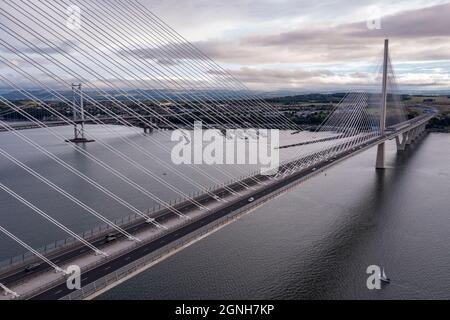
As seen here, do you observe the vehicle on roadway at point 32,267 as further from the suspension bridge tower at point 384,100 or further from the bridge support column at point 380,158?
the suspension bridge tower at point 384,100

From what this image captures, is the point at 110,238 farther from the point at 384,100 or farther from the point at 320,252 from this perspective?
the point at 384,100

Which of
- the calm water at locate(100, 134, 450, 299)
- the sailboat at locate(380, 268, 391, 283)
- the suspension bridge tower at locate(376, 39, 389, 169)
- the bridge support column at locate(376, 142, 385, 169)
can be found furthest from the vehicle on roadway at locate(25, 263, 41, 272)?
the suspension bridge tower at locate(376, 39, 389, 169)

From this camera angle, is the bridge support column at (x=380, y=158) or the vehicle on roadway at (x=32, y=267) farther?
the bridge support column at (x=380, y=158)

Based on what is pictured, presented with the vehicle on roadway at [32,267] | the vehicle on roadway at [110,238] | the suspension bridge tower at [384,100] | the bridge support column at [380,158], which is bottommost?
the vehicle on roadway at [32,267]

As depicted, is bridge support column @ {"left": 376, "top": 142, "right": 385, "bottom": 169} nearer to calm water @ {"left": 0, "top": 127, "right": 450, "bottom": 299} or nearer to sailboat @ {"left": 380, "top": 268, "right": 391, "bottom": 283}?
calm water @ {"left": 0, "top": 127, "right": 450, "bottom": 299}

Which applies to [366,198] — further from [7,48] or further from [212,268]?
[7,48]

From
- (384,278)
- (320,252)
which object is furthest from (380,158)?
(384,278)

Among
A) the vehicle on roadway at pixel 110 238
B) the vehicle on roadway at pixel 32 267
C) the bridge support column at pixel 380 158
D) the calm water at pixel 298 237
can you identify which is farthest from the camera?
the bridge support column at pixel 380 158

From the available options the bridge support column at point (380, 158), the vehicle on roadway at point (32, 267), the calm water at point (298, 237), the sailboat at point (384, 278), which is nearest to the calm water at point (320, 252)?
the calm water at point (298, 237)
